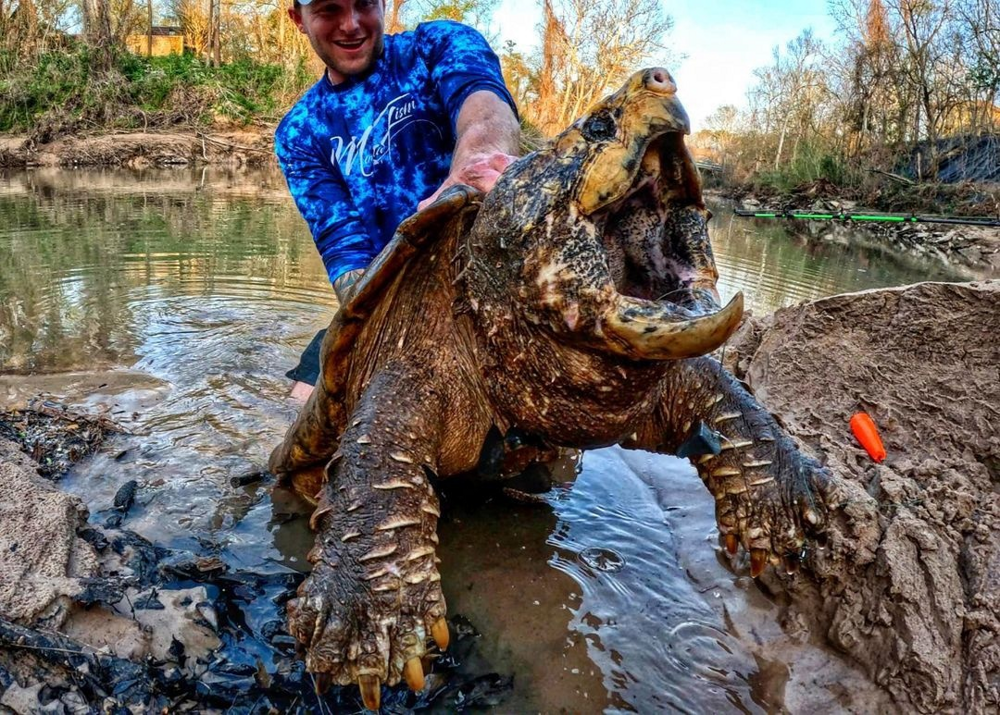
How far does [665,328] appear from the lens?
1.24 metres

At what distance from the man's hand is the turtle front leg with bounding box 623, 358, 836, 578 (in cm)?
70

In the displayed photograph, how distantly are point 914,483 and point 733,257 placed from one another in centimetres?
825

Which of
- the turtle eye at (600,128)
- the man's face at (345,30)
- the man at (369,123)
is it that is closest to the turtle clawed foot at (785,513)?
the turtle eye at (600,128)

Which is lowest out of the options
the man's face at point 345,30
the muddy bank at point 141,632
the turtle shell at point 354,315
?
the muddy bank at point 141,632

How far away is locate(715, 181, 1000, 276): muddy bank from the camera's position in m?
11.6

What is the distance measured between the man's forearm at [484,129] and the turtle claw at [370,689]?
4.34ft

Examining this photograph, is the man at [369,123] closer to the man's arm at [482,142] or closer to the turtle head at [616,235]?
the man's arm at [482,142]

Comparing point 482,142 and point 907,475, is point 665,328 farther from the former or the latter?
point 907,475

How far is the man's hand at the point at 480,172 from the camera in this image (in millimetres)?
1733

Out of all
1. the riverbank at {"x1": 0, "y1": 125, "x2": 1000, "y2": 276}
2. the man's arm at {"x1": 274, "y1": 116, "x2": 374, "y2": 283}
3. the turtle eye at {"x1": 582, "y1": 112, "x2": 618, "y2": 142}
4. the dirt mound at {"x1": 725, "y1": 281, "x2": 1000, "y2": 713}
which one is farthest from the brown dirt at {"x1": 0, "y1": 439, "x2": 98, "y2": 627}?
the riverbank at {"x1": 0, "y1": 125, "x2": 1000, "y2": 276}

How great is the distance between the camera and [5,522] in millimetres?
1813

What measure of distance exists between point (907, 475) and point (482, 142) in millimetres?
1658

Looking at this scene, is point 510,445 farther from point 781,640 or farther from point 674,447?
point 781,640

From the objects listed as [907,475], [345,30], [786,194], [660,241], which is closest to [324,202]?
[345,30]
